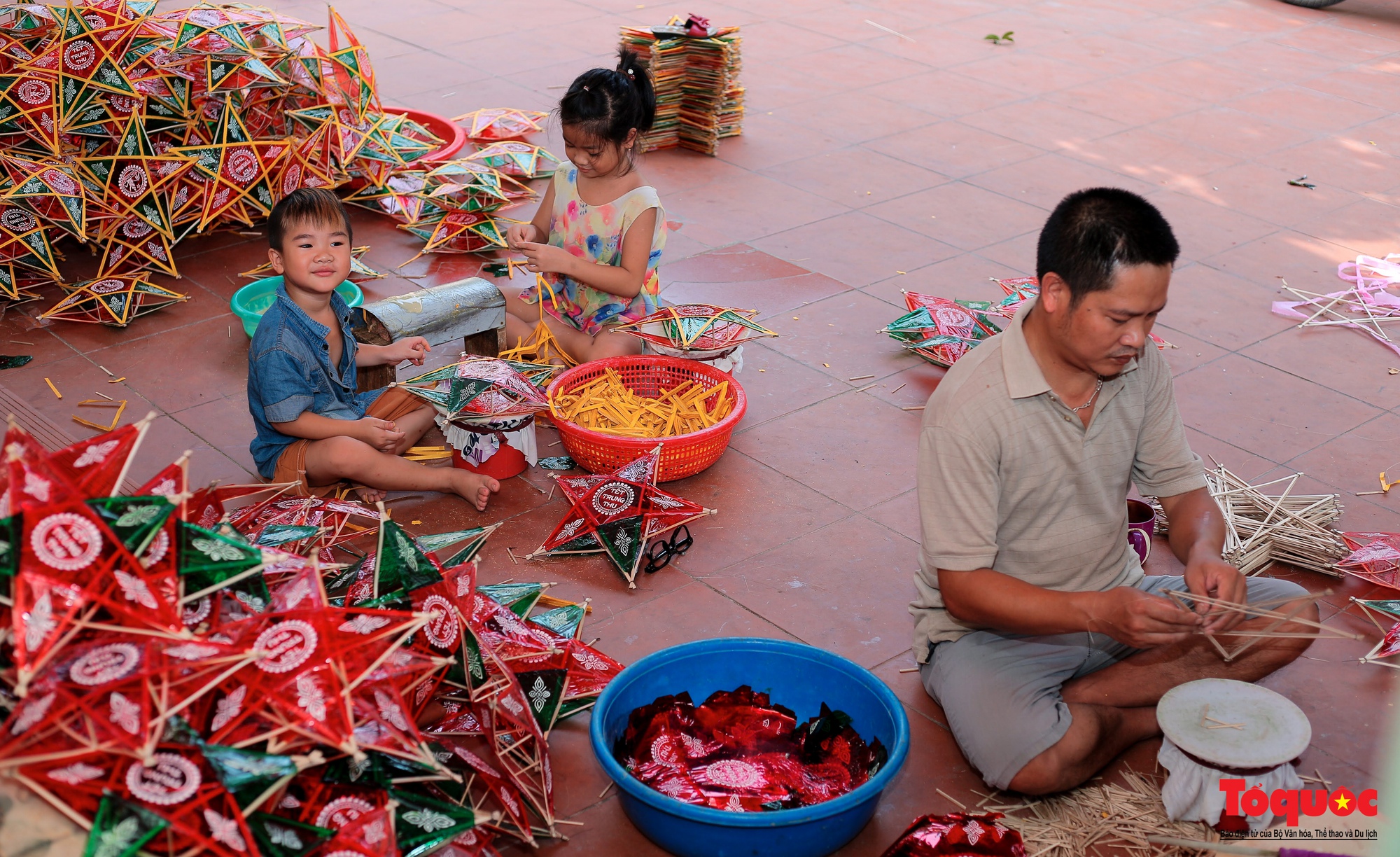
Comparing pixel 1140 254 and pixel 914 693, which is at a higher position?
pixel 1140 254

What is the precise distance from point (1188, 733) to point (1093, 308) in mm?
753

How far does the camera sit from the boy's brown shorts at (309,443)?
310 centimetres

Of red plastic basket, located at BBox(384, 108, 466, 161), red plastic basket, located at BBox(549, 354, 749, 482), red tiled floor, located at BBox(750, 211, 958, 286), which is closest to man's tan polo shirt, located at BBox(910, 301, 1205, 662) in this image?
red plastic basket, located at BBox(549, 354, 749, 482)

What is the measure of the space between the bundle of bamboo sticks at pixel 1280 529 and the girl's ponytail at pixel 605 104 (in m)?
1.88

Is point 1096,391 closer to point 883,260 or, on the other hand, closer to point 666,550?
point 666,550

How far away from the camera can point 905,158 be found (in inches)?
230

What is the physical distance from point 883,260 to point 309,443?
2493mm

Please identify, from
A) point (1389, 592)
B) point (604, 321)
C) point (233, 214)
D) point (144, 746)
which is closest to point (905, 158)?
point (604, 321)

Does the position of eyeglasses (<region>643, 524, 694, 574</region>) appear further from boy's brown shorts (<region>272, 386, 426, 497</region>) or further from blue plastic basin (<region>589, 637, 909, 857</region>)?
boy's brown shorts (<region>272, 386, 426, 497</region>)

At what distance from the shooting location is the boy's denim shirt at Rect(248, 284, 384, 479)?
305 centimetres

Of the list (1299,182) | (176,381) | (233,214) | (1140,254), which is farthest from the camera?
(1299,182)

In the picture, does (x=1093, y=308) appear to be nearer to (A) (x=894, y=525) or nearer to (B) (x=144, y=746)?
(A) (x=894, y=525)

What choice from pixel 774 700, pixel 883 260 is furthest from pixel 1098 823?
pixel 883 260

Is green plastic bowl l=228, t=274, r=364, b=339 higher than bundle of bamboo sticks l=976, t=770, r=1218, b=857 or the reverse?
higher
